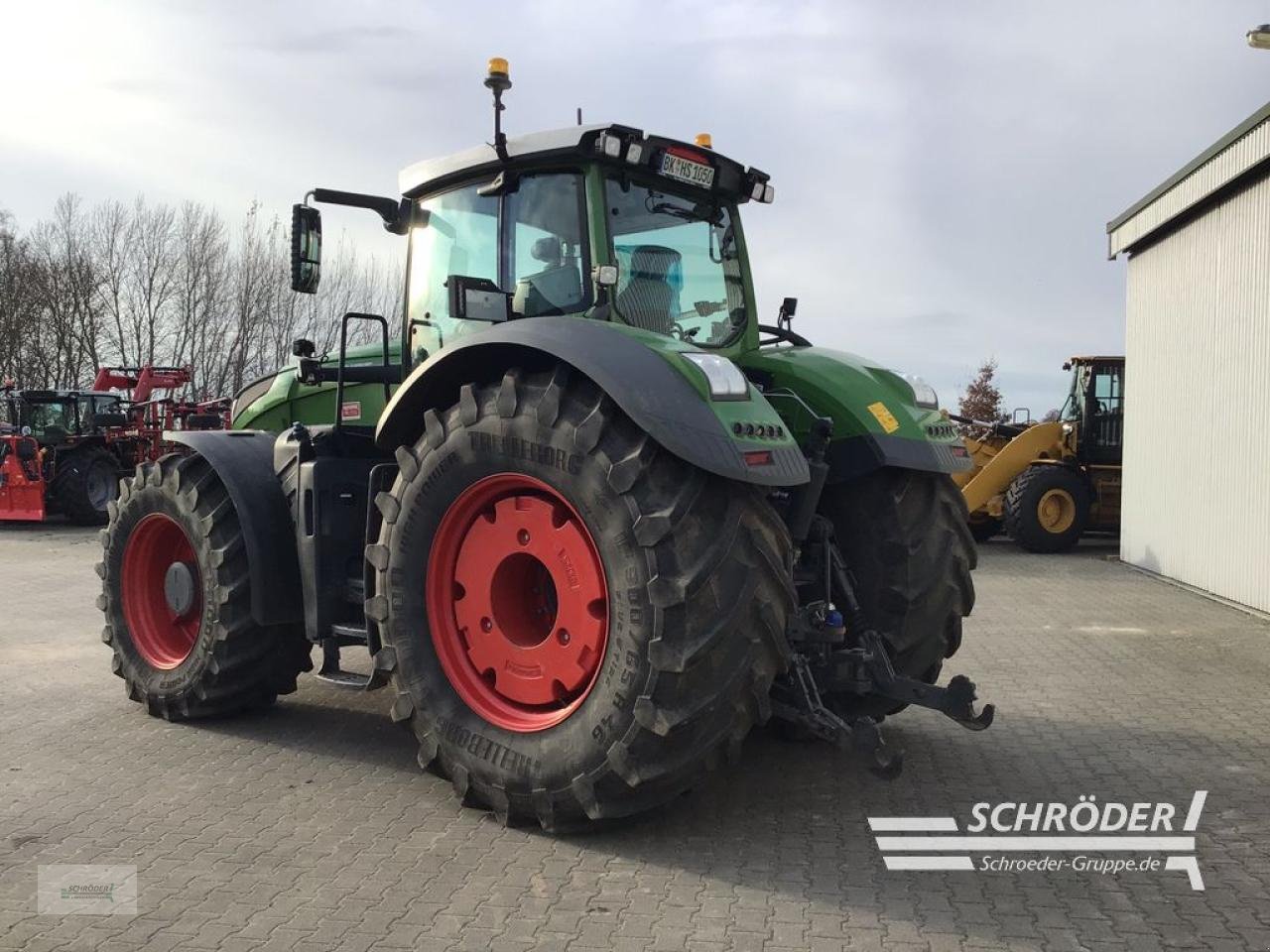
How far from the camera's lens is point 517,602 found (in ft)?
13.6

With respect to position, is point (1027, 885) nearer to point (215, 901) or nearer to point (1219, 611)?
point (215, 901)

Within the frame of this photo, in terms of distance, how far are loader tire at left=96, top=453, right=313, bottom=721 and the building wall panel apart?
8575 millimetres

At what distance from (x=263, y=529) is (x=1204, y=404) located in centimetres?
1002

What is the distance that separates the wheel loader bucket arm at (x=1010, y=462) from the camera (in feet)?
52.0

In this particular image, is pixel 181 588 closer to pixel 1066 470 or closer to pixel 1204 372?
pixel 1204 372

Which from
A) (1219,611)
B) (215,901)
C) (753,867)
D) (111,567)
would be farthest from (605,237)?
(1219,611)

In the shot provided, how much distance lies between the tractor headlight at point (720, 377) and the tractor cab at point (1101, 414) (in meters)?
13.8

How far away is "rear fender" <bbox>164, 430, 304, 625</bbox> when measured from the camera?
5.06m

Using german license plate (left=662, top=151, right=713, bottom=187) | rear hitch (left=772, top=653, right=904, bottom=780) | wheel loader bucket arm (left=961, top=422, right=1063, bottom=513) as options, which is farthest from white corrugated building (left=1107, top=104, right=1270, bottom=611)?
rear hitch (left=772, top=653, right=904, bottom=780)

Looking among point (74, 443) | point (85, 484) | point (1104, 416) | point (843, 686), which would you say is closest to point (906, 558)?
point (843, 686)

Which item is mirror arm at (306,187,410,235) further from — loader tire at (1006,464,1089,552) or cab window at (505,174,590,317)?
loader tire at (1006,464,1089,552)

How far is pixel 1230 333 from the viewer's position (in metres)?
10.9

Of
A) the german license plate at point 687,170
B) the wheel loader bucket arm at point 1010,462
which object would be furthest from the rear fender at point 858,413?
the wheel loader bucket arm at point 1010,462

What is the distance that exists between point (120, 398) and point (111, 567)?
683 inches
